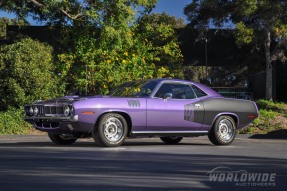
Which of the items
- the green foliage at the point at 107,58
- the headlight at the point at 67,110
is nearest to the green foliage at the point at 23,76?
the green foliage at the point at 107,58

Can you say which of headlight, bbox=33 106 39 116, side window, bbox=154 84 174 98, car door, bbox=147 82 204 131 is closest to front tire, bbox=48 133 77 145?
headlight, bbox=33 106 39 116

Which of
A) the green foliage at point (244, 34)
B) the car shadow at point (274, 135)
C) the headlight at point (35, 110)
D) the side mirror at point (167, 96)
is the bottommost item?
the car shadow at point (274, 135)

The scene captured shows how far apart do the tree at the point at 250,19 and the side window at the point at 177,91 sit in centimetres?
823

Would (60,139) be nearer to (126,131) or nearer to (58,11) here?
(126,131)

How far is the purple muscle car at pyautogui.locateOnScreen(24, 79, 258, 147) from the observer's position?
9648 mm

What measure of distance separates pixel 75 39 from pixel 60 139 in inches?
311

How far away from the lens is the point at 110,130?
9.89 meters

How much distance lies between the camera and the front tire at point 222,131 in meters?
11.2

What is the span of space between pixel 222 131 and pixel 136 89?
2334mm

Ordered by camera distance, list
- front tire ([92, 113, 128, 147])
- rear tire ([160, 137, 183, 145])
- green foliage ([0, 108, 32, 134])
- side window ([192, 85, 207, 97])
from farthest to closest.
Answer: green foliage ([0, 108, 32, 134]) < rear tire ([160, 137, 183, 145]) < side window ([192, 85, 207, 97]) < front tire ([92, 113, 128, 147])

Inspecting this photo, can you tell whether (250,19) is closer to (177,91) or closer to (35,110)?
(177,91)

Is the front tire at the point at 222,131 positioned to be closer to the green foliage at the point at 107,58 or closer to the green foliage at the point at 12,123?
the green foliage at the point at 107,58

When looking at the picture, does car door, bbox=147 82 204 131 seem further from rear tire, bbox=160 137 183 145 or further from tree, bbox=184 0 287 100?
tree, bbox=184 0 287 100

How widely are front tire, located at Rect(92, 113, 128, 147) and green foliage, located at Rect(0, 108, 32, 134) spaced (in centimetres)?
593
